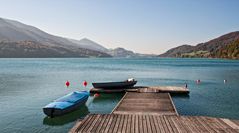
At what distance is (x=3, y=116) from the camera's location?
28219 mm

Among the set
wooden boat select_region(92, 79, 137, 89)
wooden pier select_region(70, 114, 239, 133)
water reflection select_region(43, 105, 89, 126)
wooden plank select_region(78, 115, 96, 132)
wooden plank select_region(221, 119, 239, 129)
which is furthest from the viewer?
wooden boat select_region(92, 79, 137, 89)

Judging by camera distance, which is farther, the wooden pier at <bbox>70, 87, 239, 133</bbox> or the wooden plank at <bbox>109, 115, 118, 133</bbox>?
the wooden plank at <bbox>109, 115, 118, 133</bbox>

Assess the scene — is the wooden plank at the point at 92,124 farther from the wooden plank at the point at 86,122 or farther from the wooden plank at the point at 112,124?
the wooden plank at the point at 112,124

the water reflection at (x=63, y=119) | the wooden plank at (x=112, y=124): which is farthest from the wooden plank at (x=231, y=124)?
the water reflection at (x=63, y=119)

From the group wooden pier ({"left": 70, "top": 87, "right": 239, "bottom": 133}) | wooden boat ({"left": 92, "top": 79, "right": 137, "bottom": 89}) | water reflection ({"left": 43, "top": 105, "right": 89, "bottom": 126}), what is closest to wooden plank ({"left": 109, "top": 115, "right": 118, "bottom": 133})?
wooden pier ({"left": 70, "top": 87, "right": 239, "bottom": 133})

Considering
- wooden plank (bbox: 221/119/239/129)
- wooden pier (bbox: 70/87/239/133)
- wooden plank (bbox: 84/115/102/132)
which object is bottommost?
wooden plank (bbox: 221/119/239/129)

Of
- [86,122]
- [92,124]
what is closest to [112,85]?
[86,122]

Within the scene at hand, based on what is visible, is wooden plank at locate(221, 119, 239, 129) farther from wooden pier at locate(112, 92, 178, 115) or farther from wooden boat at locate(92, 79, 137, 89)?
wooden boat at locate(92, 79, 137, 89)

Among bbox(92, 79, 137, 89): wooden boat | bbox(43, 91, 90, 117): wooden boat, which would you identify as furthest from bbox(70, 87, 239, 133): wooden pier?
bbox(92, 79, 137, 89): wooden boat

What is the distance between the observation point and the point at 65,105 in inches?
1104

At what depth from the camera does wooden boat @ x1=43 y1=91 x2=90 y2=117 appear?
26.5m

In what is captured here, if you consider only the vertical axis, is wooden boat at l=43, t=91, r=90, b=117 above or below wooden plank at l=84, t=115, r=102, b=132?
below

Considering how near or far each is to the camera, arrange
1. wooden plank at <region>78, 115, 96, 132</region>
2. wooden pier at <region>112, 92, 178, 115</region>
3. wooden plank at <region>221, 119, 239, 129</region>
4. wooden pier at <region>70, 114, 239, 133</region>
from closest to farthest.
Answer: wooden pier at <region>70, 114, 239, 133</region>
wooden plank at <region>78, 115, 96, 132</region>
wooden plank at <region>221, 119, 239, 129</region>
wooden pier at <region>112, 92, 178, 115</region>

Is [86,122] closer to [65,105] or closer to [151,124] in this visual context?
[151,124]
